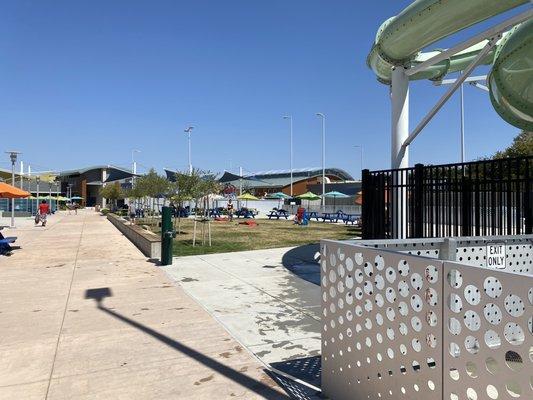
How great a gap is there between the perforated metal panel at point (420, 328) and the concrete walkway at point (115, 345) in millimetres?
928

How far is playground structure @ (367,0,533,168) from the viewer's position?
6.41m

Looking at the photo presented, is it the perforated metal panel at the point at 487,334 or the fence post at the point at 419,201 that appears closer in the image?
the perforated metal panel at the point at 487,334

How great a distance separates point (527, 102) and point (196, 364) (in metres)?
5.56

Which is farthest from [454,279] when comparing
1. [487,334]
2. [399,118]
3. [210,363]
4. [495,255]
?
[399,118]

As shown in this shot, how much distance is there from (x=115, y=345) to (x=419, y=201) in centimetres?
554

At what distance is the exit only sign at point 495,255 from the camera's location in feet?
15.0

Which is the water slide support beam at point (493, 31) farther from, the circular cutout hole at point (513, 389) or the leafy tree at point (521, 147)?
the leafy tree at point (521, 147)

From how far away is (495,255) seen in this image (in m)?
4.61

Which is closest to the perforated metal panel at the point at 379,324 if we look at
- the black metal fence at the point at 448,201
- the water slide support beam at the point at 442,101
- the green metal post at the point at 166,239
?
the black metal fence at the point at 448,201

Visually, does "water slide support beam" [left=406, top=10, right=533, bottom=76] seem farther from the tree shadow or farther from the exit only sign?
the tree shadow

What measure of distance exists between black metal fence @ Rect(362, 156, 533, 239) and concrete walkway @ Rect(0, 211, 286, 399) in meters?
4.13

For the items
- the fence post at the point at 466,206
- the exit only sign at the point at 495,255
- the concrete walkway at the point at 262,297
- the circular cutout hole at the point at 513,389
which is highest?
the fence post at the point at 466,206

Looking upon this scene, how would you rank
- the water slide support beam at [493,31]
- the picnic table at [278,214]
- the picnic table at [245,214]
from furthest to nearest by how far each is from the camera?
1. the picnic table at [245,214]
2. the picnic table at [278,214]
3. the water slide support beam at [493,31]

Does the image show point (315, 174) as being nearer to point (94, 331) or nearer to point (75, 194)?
point (75, 194)
